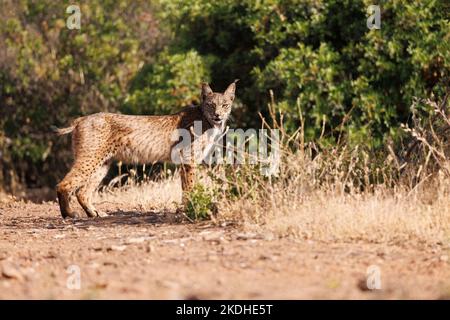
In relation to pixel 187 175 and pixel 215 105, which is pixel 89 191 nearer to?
pixel 187 175

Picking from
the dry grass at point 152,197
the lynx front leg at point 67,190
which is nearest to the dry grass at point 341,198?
the dry grass at point 152,197

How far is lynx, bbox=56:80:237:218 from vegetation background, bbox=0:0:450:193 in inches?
37.9

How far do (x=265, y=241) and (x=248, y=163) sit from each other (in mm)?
1670

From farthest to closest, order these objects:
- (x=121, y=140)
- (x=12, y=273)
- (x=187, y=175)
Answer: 1. (x=121, y=140)
2. (x=187, y=175)
3. (x=12, y=273)

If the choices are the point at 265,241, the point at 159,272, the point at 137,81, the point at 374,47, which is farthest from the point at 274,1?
the point at 159,272

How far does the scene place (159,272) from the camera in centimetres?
573

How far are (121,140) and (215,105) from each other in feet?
4.07

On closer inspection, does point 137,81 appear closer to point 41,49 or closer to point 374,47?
point 41,49

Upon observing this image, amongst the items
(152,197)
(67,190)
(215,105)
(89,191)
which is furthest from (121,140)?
(215,105)

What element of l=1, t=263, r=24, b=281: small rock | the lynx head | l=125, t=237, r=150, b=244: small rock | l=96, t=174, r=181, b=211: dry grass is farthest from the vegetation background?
l=1, t=263, r=24, b=281: small rock

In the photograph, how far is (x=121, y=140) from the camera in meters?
10.1

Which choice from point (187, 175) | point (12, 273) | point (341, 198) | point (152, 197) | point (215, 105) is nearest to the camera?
point (12, 273)

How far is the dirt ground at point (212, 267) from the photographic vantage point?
530 cm

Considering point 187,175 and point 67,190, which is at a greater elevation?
point 187,175
